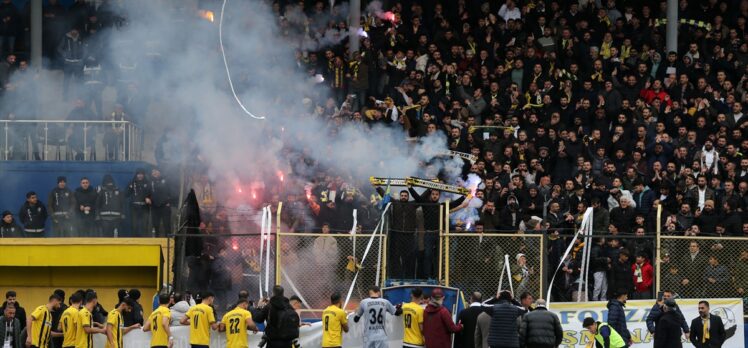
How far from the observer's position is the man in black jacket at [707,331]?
20297 millimetres

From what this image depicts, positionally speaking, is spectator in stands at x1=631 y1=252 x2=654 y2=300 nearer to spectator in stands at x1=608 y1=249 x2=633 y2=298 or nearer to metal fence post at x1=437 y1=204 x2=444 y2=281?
spectator in stands at x1=608 y1=249 x2=633 y2=298

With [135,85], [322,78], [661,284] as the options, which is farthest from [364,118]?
[661,284]

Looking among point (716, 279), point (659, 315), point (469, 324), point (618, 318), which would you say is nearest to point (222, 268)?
point (469, 324)

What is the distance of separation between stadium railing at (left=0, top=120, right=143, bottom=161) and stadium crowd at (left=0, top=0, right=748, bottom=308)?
771 millimetres

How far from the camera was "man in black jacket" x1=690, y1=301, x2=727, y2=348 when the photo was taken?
2030cm

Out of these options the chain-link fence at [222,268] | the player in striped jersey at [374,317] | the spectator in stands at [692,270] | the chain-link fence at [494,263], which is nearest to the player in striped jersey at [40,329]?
the chain-link fence at [222,268]

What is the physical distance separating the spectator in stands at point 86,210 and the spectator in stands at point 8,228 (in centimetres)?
96

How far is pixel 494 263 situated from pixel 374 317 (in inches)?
105

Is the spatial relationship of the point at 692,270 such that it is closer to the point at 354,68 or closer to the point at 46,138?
the point at 354,68

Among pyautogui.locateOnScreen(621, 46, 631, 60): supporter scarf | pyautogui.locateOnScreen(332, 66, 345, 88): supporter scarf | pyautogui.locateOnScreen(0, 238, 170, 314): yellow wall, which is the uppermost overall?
pyautogui.locateOnScreen(621, 46, 631, 60): supporter scarf

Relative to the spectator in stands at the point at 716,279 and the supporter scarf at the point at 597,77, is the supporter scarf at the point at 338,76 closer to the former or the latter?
the supporter scarf at the point at 597,77

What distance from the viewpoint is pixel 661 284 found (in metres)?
21.5

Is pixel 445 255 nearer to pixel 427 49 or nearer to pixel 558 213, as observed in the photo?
pixel 558 213

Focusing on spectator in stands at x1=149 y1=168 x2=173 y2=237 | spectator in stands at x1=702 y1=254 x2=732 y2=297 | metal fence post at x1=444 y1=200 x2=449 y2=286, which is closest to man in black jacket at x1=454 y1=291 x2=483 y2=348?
metal fence post at x1=444 y1=200 x2=449 y2=286
